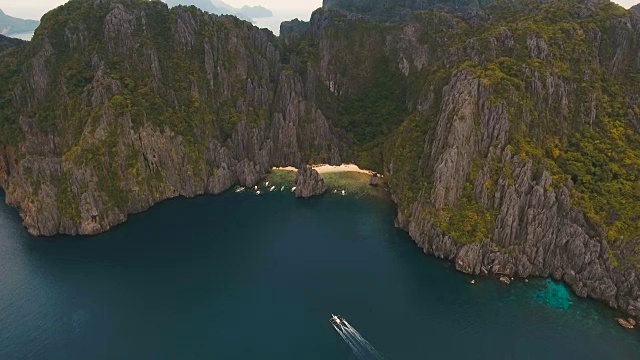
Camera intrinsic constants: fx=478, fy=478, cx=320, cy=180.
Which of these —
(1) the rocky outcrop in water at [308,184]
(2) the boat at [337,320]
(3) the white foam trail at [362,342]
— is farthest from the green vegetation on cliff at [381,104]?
(3) the white foam trail at [362,342]

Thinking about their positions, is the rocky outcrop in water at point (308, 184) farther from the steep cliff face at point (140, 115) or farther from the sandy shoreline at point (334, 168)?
the steep cliff face at point (140, 115)

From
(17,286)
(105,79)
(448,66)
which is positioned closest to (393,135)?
(448,66)

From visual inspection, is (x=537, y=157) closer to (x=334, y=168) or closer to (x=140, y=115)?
(x=334, y=168)

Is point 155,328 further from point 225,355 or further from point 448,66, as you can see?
point 448,66

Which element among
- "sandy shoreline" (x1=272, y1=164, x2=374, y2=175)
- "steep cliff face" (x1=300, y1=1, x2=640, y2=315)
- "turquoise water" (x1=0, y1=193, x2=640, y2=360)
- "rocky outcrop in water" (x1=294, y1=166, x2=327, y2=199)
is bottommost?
"turquoise water" (x1=0, y1=193, x2=640, y2=360)

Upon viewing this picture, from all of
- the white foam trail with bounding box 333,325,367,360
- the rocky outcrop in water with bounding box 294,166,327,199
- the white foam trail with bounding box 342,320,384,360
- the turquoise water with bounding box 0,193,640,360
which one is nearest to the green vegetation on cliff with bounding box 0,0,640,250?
the turquoise water with bounding box 0,193,640,360

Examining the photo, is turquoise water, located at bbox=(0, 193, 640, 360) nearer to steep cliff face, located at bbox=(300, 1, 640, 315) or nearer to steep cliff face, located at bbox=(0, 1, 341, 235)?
steep cliff face, located at bbox=(300, 1, 640, 315)
